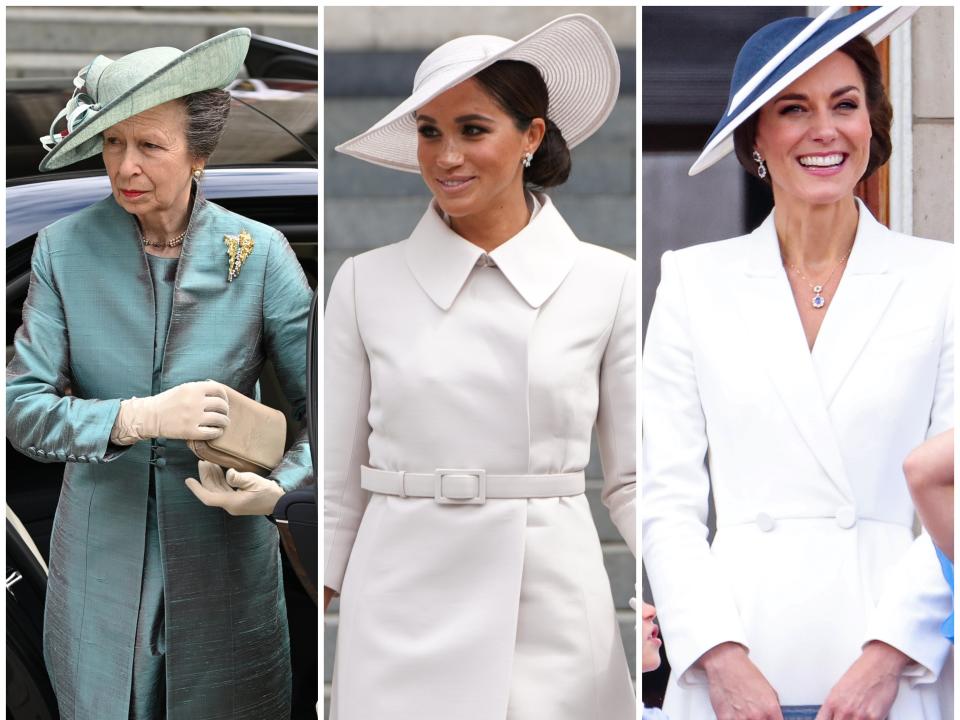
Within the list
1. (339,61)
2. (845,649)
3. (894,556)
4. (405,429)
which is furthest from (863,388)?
(339,61)

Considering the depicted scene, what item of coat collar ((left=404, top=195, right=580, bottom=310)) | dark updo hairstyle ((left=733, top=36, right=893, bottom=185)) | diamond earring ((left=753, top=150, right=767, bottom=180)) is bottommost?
coat collar ((left=404, top=195, right=580, bottom=310))

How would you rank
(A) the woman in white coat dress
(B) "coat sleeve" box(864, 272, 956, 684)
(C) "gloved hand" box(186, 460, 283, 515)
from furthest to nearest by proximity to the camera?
(C) "gloved hand" box(186, 460, 283, 515), (A) the woman in white coat dress, (B) "coat sleeve" box(864, 272, 956, 684)

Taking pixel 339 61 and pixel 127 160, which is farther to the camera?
pixel 339 61

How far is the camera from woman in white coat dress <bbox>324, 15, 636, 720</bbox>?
317 cm

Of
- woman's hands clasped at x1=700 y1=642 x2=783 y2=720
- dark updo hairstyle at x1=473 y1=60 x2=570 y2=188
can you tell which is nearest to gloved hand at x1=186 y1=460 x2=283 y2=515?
dark updo hairstyle at x1=473 y1=60 x2=570 y2=188

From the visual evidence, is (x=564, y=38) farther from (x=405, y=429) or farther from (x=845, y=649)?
(x=845, y=649)

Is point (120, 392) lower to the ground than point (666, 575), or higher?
higher

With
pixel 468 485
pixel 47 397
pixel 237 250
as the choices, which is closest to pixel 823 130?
pixel 468 485

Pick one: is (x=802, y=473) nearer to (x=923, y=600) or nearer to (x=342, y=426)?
(x=923, y=600)

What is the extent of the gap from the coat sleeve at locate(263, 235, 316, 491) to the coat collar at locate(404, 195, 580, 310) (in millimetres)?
325

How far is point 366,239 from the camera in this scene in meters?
3.51

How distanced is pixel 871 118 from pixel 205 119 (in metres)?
1.70

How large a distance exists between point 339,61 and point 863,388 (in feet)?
5.32

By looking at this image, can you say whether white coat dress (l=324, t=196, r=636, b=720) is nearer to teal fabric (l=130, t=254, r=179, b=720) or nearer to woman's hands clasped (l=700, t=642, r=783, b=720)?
woman's hands clasped (l=700, t=642, r=783, b=720)
